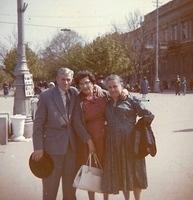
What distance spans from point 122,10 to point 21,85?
7.38 ft

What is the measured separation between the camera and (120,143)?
241 cm

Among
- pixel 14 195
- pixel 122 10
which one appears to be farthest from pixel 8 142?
pixel 122 10

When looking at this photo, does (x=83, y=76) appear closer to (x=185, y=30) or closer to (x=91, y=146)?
(x=91, y=146)

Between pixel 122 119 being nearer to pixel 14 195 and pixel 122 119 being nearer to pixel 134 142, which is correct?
pixel 134 142

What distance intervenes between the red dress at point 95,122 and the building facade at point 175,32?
1.28 ft

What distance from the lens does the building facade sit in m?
2.44

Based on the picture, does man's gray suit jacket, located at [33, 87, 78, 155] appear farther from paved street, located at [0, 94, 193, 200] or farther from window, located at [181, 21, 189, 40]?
window, located at [181, 21, 189, 40]

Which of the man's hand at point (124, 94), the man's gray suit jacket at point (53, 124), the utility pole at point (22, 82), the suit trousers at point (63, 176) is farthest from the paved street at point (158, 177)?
the utility pole at point (22, 82)

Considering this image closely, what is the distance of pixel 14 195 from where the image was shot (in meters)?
2.51

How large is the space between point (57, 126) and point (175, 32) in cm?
82

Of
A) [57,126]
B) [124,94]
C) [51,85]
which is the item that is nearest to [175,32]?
[124,94]

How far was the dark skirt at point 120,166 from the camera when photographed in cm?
242

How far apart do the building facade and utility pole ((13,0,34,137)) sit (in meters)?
0.57

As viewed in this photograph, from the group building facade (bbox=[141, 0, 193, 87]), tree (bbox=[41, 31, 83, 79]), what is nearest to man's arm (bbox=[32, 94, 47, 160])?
tree (bbox=[41, 31, 83, 79])
